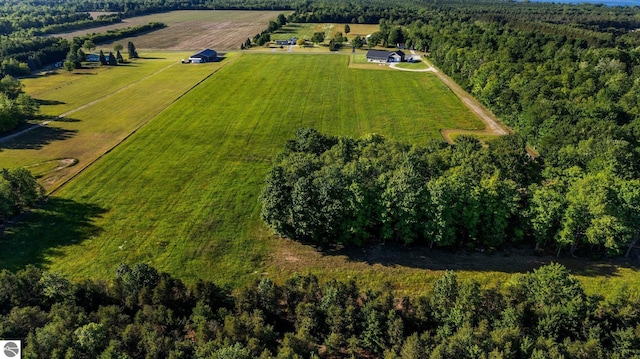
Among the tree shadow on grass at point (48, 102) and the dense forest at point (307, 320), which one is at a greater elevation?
the tree shadow on grass at point (48, 102)

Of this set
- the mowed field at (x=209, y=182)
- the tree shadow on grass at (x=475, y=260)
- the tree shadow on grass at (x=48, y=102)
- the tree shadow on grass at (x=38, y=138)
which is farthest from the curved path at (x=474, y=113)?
the tree shadow on grass at (x=48, y=102)

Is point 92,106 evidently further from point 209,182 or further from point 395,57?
point 395,57

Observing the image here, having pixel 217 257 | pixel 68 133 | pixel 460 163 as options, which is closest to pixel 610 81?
pixel 460 163

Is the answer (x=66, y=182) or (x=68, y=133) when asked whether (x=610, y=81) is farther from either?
(x=68, y=133)

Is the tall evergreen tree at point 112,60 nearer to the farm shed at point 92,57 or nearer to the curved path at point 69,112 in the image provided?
the farm shed at point 92,57

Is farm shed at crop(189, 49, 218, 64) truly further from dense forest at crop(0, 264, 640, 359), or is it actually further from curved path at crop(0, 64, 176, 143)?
dense forest at crop(0, 264, 640, 359)
